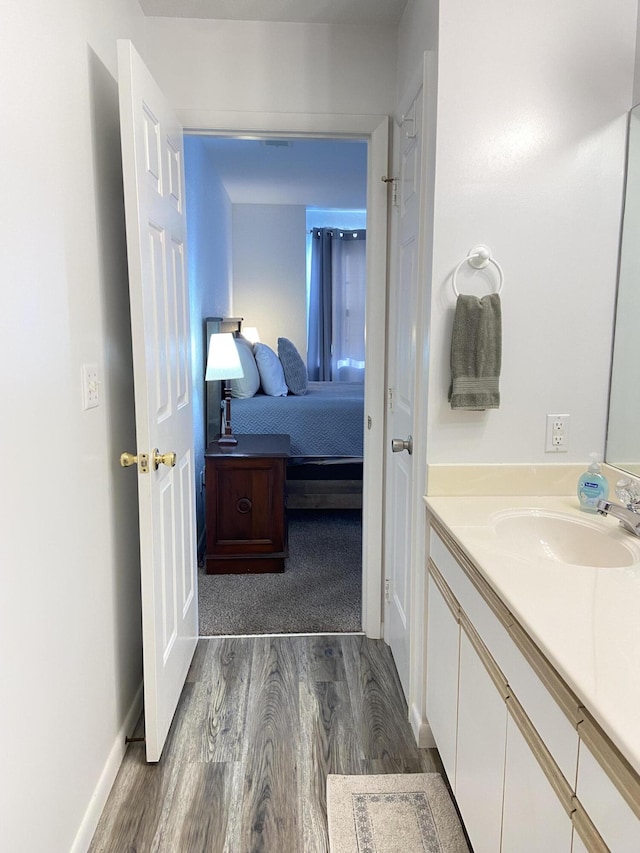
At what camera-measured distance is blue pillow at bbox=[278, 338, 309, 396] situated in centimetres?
490

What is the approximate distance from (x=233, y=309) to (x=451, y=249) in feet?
16.9

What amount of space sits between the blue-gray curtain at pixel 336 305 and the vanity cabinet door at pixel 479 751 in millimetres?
5761

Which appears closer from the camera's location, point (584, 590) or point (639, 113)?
point (584, 590)

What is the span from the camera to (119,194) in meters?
1.90

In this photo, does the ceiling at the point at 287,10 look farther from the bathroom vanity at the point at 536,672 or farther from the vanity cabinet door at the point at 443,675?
the vanity cabinet door at the point at 443,675

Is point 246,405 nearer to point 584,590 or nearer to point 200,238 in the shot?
point 200,238

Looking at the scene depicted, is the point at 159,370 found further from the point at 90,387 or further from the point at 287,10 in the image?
the point at 287,10

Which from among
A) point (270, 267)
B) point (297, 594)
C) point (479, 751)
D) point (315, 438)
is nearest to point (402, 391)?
point (479, 751)

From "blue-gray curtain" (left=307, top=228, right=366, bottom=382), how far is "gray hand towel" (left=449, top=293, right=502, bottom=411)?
17.5 feet

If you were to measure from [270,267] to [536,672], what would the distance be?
20.0ft

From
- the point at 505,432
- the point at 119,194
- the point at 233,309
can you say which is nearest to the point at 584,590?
the point at 505,432

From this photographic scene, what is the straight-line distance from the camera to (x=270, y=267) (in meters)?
6.67

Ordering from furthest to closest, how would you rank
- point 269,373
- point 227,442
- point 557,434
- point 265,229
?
point 265,229
point 269,373
point 227,442
point 557,434

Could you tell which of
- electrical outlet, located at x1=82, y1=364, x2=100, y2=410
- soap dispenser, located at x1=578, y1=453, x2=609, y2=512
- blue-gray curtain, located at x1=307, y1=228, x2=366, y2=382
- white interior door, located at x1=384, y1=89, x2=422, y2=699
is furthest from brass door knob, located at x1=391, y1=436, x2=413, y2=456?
blue-gray curtain, located at x1=307, y1=228, x2=366, y2=382
